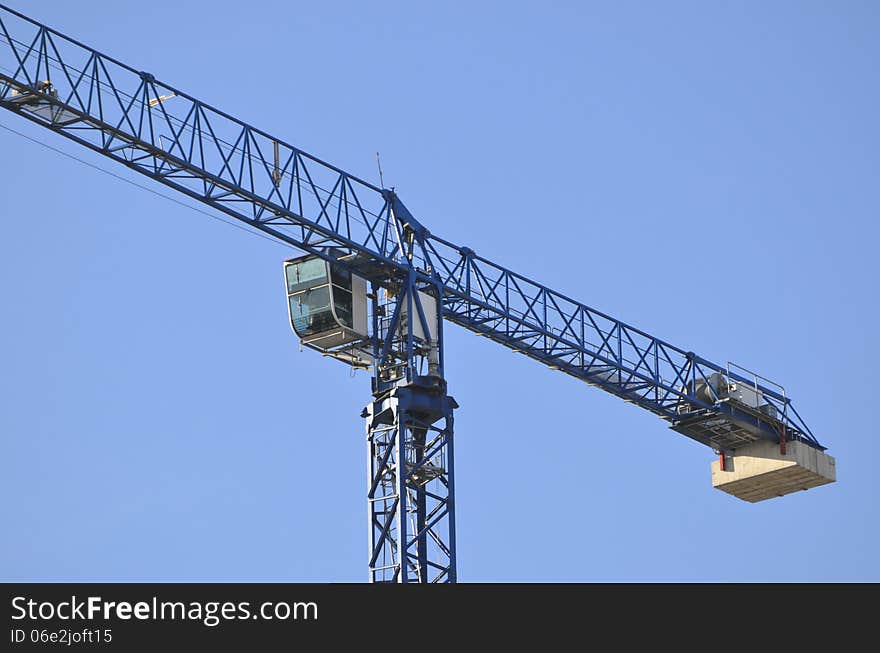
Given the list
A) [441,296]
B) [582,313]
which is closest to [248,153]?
[441,296]

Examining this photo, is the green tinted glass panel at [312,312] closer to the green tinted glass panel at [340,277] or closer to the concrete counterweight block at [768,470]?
the green tinted glass panel at [340,277]

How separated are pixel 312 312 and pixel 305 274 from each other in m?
1.35

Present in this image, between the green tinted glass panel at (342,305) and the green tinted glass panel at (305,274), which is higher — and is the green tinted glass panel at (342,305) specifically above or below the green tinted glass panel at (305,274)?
below

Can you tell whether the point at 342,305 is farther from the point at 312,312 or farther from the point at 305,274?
the point at 305,274

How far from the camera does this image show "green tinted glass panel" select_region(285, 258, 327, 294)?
68.0 metres

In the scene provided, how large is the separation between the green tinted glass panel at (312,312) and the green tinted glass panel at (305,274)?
0.78 ft

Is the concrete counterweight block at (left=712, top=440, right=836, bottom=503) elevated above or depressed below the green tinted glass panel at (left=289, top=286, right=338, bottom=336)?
below

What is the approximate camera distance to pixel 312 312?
2677 inches

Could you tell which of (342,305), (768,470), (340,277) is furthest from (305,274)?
(768,470)

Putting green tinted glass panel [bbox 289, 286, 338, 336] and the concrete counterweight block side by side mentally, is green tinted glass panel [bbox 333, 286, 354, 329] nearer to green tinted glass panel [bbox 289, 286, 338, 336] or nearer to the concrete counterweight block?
green tinted glass panel [bbox 289, 286, 338, 336]

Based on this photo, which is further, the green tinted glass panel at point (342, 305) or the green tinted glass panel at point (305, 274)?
the green tinted glass panel at point (305, 274)

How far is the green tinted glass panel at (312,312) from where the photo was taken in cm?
6769

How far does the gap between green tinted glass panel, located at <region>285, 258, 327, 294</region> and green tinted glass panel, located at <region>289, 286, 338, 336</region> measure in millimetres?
238
